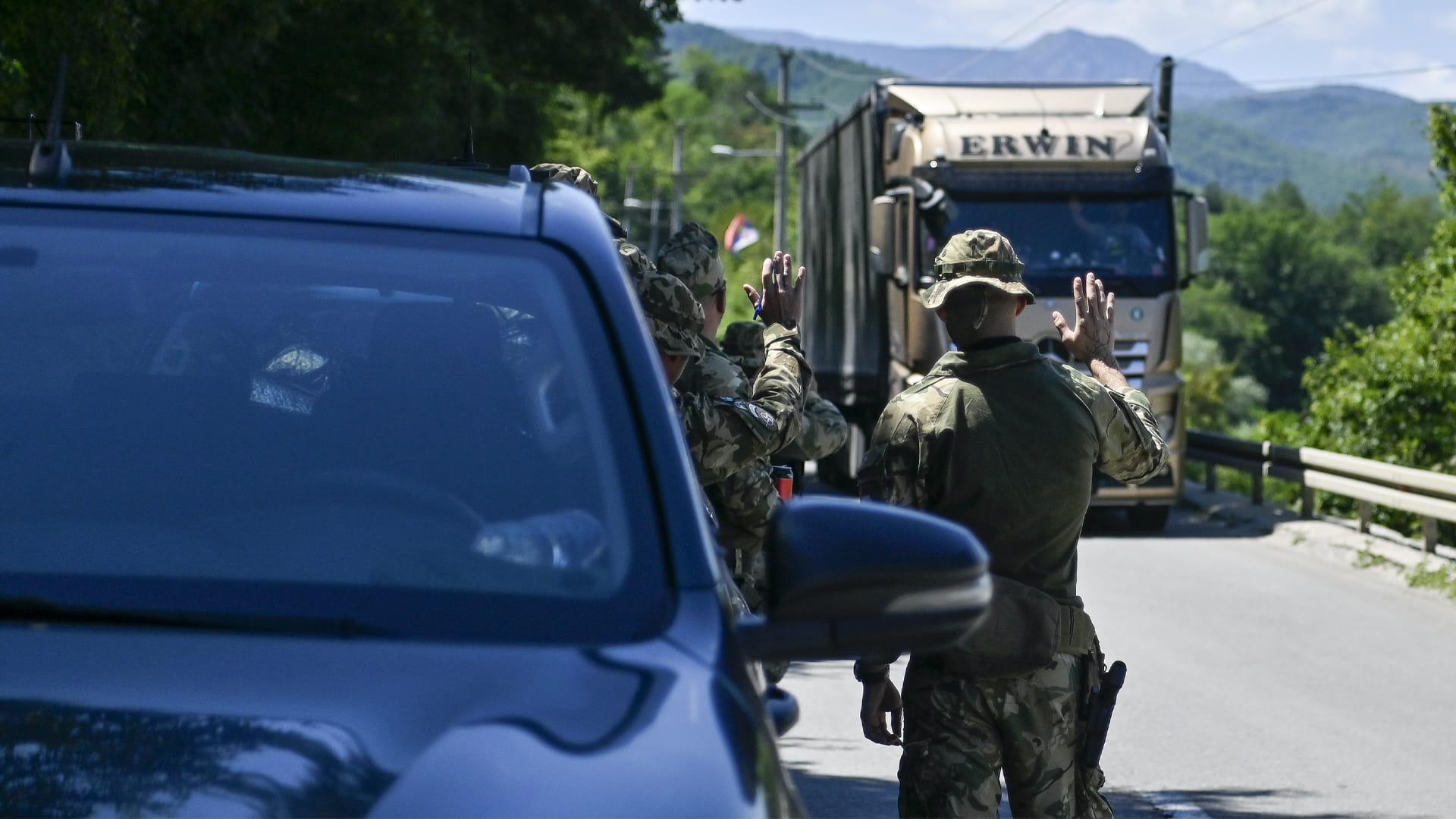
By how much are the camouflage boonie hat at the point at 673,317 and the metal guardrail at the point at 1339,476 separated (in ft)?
34.6

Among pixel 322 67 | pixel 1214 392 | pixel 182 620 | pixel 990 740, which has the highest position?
pixel 322 67

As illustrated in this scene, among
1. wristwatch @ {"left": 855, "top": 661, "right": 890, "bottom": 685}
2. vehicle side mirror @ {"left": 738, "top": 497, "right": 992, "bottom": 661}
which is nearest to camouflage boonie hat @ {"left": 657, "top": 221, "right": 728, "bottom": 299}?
wristwatch @ {"left": 855, "top": 661, "right": 890, "bottom": 685}

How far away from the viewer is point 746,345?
22.5 feet

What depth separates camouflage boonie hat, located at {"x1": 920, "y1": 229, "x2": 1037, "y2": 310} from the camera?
4.52m

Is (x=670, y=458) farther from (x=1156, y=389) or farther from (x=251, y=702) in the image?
(x=1156, y=389)

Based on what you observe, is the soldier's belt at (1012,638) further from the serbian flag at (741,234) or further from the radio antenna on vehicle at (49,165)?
the serbian flag at (741,234)

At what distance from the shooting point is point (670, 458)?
8.17ft

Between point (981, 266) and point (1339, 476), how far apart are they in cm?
1299

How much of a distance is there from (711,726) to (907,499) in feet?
7.69

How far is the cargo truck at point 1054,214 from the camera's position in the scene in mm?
15828

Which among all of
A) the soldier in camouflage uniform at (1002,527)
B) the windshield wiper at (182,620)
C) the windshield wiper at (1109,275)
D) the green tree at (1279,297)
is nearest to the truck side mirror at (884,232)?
the windshield wiper at (1109,275)

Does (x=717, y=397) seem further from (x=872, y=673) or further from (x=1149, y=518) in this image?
(x=1149, y=518)

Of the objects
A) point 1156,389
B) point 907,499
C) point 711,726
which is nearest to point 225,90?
point 1156,389

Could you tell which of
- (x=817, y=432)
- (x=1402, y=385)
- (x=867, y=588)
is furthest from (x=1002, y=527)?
(x=1402, y=385)
